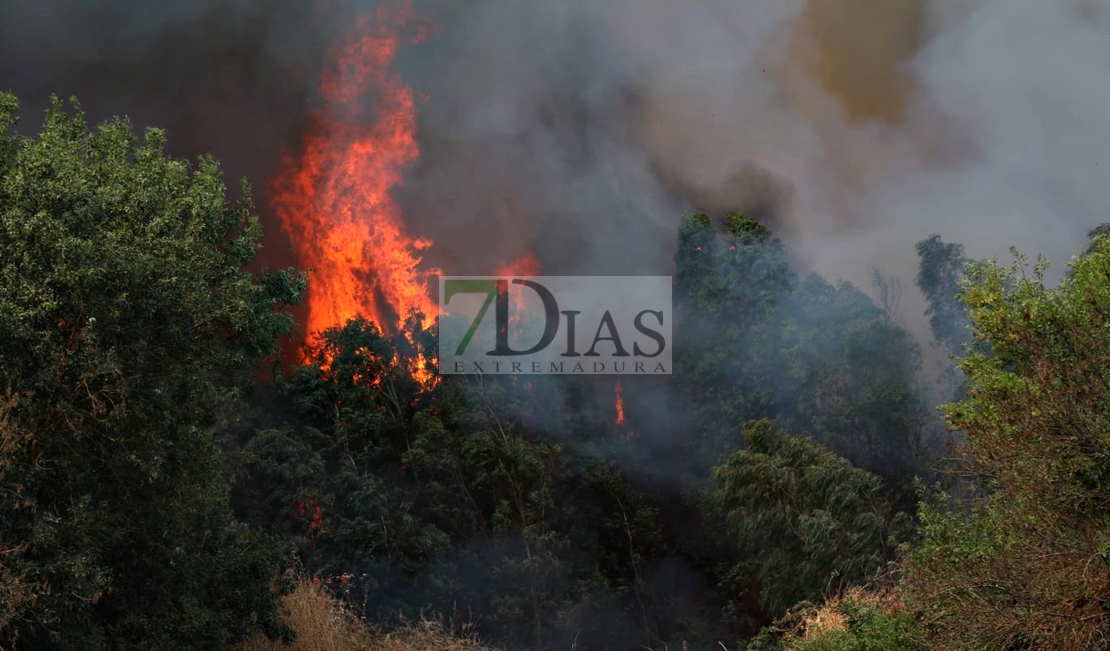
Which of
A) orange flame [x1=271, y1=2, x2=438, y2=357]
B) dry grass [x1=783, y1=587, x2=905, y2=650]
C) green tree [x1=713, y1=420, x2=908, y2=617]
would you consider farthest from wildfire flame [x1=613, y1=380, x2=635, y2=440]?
dry grass [x1=783, y1=587, x2=905, y2=650]

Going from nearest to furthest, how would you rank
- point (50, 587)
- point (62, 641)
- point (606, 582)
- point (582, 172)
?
point (50, 587) → point (62, 641) → point (606, 582) → point (582, 172)

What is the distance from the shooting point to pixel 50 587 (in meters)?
11.4

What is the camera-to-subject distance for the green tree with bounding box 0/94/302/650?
1141cm

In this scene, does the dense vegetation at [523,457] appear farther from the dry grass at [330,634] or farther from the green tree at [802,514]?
the dry grass at [330,634]

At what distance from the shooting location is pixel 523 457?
31875 millimetres

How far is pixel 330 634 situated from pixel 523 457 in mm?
13016

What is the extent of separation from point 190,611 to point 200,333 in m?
3.71

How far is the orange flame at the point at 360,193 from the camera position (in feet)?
128

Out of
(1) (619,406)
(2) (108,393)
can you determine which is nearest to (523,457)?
(1) (619,406)

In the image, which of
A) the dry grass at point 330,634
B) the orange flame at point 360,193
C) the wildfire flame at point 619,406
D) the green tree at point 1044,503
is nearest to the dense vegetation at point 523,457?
the green tree at point 1044,503

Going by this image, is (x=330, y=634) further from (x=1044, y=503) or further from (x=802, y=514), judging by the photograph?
(x=1044, y=503)

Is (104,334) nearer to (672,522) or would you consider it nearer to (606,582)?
(606,582)

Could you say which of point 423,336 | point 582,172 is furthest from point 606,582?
point 582,172

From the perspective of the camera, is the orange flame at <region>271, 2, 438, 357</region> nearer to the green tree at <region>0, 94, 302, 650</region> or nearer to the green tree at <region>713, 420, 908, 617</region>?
the green tree at <region>713, 420, 908, 617</region>
